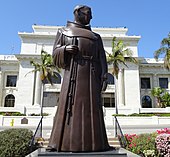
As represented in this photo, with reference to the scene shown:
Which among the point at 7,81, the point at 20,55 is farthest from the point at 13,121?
the point at 7,81

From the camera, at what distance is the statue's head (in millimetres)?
5082

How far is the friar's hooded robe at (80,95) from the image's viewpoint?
4.28 m

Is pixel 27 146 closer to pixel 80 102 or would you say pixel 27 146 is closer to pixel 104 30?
pixel 80 102

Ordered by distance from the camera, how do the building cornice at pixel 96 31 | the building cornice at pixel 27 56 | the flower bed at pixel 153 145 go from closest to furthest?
the flower bed at pixel 153 145, the building cornice at pixel 27 56, the building cornice at pixel 96 31

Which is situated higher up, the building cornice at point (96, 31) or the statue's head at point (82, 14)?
the building cornice at point (96, 31)

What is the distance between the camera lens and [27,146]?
9.80 m

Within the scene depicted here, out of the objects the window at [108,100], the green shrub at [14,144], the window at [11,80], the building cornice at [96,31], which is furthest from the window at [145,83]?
the green shrub at [14,144]

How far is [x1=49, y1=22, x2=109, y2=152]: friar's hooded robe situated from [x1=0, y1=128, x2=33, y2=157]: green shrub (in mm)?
5789

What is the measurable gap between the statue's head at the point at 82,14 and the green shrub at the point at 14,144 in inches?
270

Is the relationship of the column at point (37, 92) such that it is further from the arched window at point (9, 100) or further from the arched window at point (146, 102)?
the arched window at point (146, 102)

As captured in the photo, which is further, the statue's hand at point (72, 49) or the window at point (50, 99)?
the window at point (50, 99)

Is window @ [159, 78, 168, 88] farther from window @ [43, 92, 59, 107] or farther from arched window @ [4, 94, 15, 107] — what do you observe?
arched window @ [4, 94, 15, 107]

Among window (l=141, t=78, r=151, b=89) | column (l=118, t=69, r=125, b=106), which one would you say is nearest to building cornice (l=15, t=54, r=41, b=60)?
column (l=118, t=69, r=125, b=106)

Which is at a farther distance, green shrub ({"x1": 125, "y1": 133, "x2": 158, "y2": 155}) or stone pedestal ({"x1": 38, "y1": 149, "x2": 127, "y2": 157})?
green shrub ({"x1": 125, "y1": 133, "x2": 158, "y2": 155})
